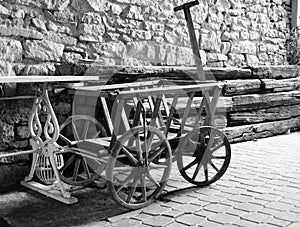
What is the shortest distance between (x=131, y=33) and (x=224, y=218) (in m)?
2.19

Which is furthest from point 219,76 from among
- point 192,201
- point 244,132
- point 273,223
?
point 273,223

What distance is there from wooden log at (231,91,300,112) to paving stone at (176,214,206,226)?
2541 millimetres

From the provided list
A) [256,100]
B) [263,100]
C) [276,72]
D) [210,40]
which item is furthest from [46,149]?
[276,72]

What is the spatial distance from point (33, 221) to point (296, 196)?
6.35ft

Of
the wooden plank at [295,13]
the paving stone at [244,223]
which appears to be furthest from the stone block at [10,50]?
the wooden plank at [295,13]

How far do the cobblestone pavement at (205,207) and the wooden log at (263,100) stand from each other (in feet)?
4.61

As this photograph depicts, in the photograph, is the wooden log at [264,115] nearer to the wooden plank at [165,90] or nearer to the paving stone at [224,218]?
the wooden plank at [165,90]

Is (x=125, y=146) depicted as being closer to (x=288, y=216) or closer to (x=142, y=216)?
(x=142, y=216)

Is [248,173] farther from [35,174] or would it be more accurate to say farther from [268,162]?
[35,174]

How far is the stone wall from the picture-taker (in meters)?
3.49

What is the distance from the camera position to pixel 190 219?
9.09 ft

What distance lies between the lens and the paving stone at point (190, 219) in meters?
2.71

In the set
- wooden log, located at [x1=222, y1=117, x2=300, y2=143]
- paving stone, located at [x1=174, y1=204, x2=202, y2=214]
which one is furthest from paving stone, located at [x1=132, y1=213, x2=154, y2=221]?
wooden log, located at [x1=222, y1=117, x2=300, y2=143]

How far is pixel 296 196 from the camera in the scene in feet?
10.7
